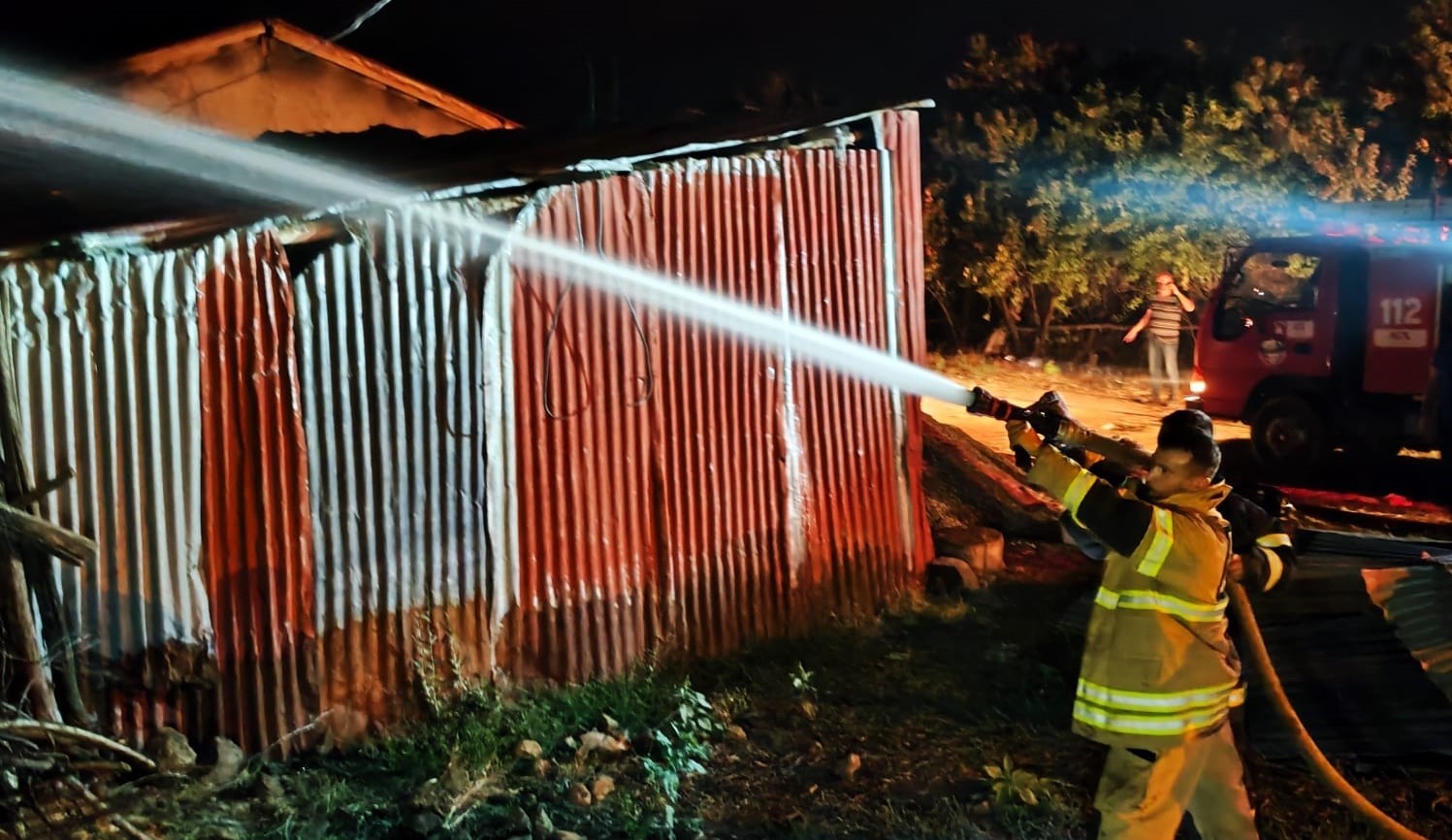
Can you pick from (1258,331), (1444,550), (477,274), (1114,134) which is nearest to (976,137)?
(1114,134)

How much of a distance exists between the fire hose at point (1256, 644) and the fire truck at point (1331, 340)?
739 cm

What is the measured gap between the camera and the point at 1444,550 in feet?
21.5

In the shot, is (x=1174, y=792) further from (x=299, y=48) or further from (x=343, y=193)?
(x=299, y=48)

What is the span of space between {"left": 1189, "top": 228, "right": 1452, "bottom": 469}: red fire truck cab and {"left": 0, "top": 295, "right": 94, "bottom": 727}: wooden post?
10375mm

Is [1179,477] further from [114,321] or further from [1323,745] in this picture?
[114,321]

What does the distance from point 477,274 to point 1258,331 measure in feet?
29.4

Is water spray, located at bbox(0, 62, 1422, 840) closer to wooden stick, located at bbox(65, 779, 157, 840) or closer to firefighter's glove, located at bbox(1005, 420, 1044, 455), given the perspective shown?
firefighter's glove, located at bbox(1005, 420, 1044, 455)

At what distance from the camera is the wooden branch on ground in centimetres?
379

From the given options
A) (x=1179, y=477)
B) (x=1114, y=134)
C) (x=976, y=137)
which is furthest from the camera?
(x=976, y=137)

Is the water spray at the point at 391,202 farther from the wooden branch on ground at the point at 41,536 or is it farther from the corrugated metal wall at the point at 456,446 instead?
the wooden branch on ground at the point at 41,536

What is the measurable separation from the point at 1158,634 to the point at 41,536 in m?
3.69

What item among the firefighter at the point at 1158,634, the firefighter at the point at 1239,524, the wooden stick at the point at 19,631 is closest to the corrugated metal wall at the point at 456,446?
the wooden stick at the point at 19,631

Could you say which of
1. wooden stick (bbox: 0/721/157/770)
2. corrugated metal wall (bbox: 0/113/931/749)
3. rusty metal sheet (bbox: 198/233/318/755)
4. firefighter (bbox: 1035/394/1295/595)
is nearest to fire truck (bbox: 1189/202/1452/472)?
corrugated metal wall (bbox: 0/113/931/749)

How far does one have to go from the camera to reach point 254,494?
14.1ft
